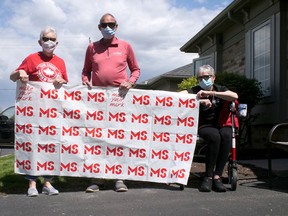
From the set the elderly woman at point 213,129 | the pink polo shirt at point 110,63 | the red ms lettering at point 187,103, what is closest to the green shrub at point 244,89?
the elderly woman at point 213,129

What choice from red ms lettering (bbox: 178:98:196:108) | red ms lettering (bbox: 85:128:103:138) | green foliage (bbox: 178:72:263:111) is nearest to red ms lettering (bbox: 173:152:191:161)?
red ms lettering (bbox: 178:98:196:108)

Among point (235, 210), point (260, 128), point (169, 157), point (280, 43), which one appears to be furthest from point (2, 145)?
point (235, 210)

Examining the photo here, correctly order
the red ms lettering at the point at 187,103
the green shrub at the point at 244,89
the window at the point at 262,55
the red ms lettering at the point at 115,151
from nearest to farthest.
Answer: the red ms lettering at the point at 115,151, the red ms lettering at the point at 187,103, the green shrub at the point at 244,89, the window at the point at 262,55

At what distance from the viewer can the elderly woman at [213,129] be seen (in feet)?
17.3

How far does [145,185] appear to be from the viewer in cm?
559

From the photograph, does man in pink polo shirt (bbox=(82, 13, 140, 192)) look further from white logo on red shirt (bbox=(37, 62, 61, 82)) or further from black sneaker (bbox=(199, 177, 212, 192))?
black sneaker (bbox=(199, 177, 212, 192))

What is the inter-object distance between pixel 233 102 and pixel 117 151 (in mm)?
1495

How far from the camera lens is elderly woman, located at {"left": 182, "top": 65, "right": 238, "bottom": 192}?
527cm

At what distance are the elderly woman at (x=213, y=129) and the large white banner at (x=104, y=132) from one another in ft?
0.49

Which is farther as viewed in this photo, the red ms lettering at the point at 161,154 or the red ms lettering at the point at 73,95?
the red ms lettering at the point at 161,154

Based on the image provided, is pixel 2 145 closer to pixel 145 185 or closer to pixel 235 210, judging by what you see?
pixel 145 185

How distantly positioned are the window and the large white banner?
5270 millimetres

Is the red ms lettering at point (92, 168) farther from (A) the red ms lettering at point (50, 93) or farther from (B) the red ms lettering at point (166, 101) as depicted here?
(B) the red ms lettering at point (166, 101)

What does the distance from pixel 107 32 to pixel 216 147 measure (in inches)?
72.8
